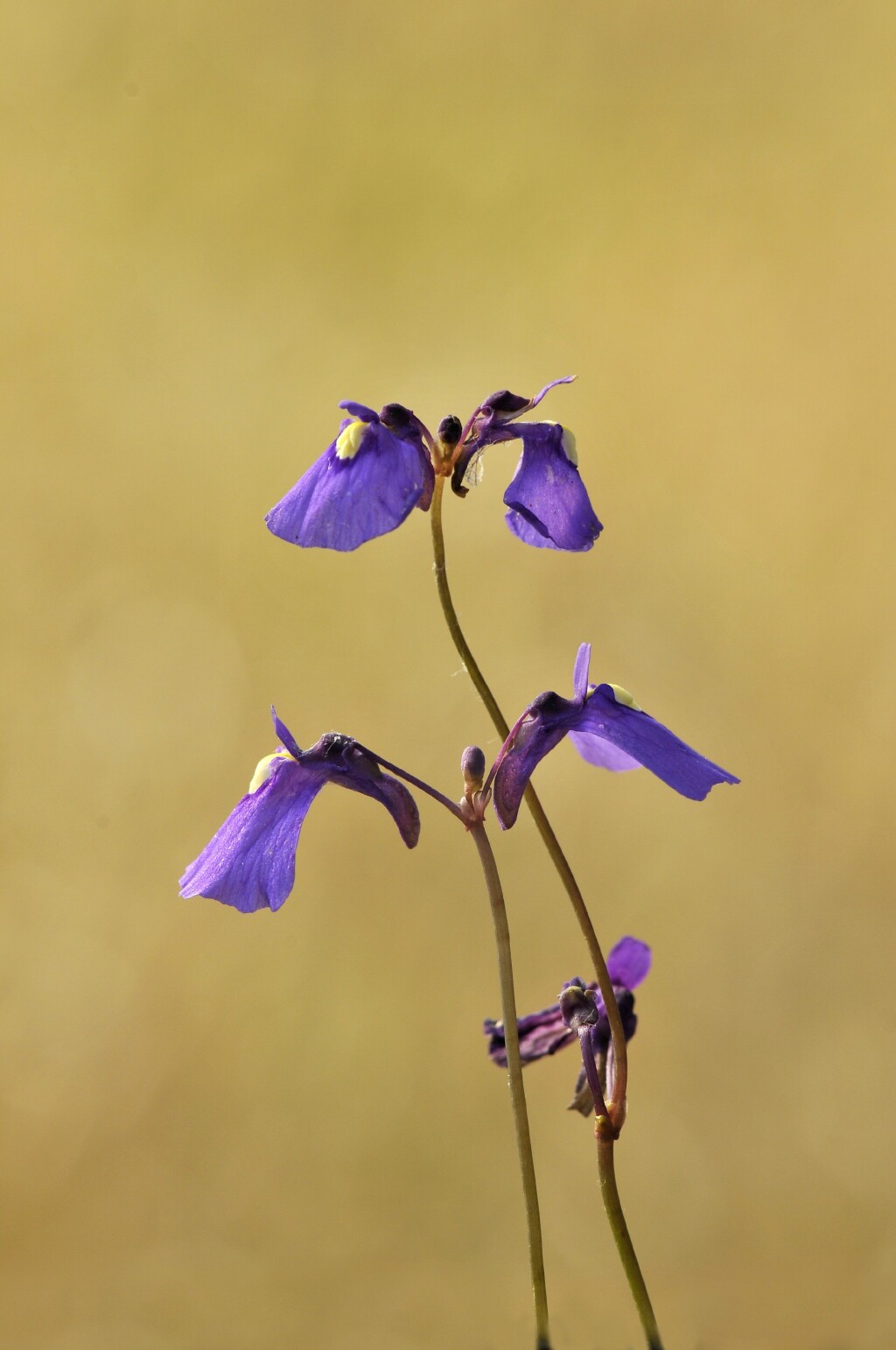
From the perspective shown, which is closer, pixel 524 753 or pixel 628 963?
pixel 524 753

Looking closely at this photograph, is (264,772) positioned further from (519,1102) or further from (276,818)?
(519,1102)

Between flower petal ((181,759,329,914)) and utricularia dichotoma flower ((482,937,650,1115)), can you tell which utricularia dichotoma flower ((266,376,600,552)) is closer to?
flower petal ((181,759,329,914))

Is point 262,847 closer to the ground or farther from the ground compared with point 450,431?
closer to the ground

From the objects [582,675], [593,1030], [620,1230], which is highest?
[582,675]

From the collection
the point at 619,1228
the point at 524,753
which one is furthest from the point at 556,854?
the point at 619,1228

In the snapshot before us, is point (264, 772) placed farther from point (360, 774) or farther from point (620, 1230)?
point (620, 1230)

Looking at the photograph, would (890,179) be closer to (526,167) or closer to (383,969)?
(526,167)

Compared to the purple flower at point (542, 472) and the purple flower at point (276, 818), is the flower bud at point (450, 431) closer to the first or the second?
the purple flower at point (542, 472)

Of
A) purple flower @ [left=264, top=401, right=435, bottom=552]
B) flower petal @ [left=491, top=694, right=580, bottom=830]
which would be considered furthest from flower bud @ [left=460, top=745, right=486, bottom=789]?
purple flower @ [left=264, top=401, right=435, bottom=552]
